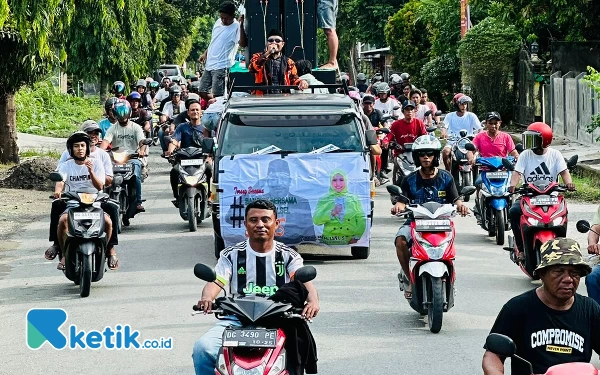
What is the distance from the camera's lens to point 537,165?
13297 mm

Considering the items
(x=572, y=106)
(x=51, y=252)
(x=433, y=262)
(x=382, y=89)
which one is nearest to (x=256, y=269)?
(x=433, y=262)

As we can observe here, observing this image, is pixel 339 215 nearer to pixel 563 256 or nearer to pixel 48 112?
pixel 563 256

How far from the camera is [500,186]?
52.7 feet

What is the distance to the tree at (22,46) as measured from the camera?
1828cm

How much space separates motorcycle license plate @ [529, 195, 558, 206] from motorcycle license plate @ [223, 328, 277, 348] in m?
6.66

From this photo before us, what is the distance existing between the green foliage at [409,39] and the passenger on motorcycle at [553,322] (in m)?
43.0

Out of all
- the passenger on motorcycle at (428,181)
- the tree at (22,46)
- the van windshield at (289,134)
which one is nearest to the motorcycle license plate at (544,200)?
the passenger on motorcycle at (428,181)

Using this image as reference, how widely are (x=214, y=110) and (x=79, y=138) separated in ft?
16.1

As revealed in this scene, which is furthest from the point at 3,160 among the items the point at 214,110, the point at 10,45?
the point at 214,110

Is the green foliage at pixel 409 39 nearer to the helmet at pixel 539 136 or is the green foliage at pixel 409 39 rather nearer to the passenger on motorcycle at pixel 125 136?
the passenger on motorcycle at pixel 125 136

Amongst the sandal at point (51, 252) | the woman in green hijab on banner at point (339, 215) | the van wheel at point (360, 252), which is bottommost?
the van wheel at point (360, 252)

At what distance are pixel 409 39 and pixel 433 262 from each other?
40.8 meters

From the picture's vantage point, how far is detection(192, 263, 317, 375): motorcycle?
645 cm

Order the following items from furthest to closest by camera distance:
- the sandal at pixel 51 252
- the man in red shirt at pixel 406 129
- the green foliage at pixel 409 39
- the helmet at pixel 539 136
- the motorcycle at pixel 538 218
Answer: the green foliage at pixel 409 39, the man in red shirt at pixel 406 129, the helmet at pixel 539 136, the sandal at pixel 51 252, the motorcycle at pixel 538 218
